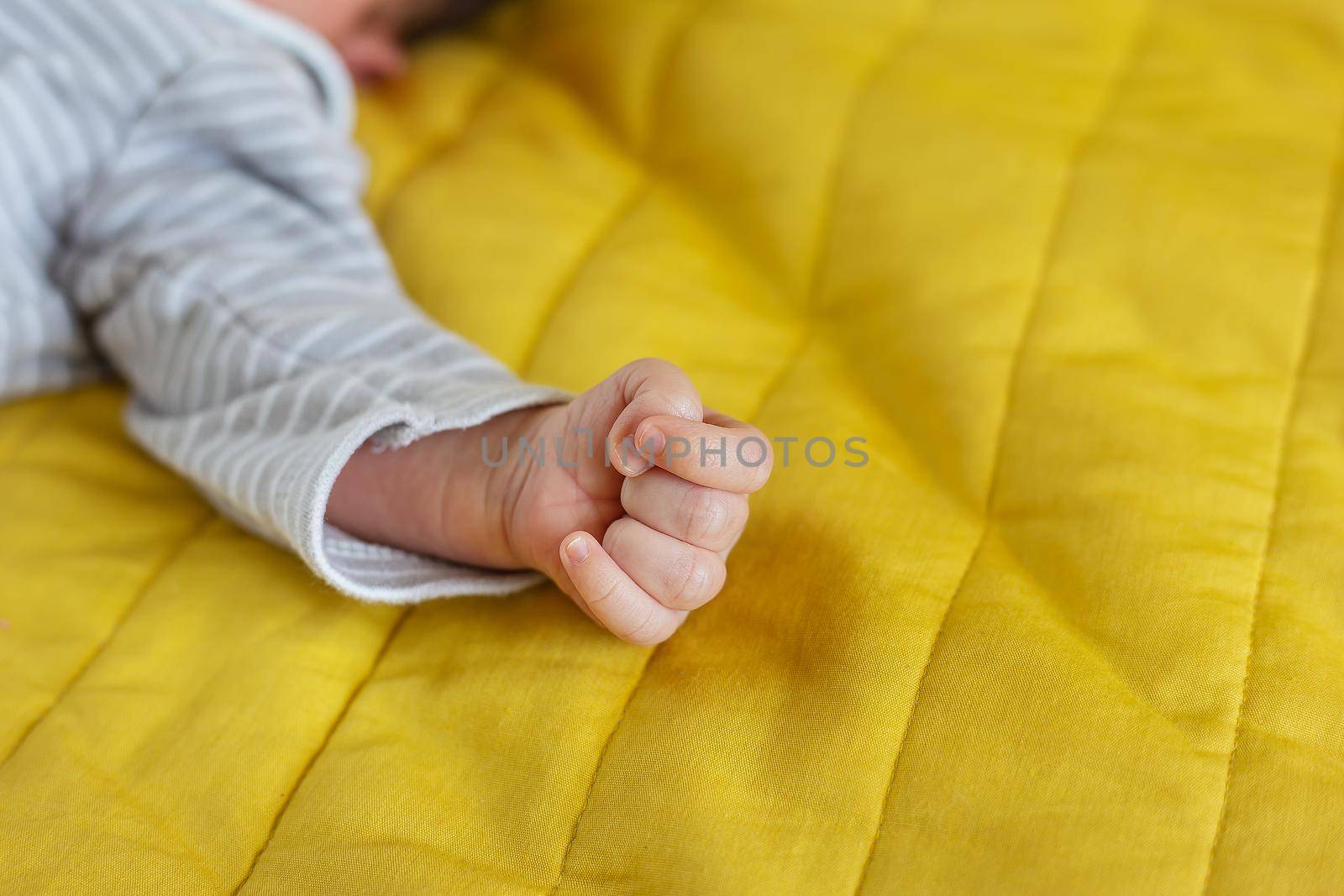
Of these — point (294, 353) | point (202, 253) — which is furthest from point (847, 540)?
point (202, 253)

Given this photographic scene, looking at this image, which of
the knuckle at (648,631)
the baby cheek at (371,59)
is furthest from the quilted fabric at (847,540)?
the baby cheek at (371,59)

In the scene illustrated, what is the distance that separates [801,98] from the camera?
89 cm

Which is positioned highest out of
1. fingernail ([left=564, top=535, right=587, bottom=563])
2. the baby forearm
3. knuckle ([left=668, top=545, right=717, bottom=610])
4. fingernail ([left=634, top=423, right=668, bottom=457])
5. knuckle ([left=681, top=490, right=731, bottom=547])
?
fingernail ([left=634, top=423, right=668, bottom=457])

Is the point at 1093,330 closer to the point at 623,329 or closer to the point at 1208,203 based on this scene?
the point at 1208,203

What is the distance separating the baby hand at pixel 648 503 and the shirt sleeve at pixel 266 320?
0.24 ft

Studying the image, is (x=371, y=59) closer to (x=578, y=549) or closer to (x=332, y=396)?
(x=332, y=396)

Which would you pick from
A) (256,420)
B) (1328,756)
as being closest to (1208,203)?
(1328,756)

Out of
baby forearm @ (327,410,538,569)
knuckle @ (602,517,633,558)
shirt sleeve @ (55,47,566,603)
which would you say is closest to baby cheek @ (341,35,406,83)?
shirt sleeve @ (55,47,566,603)

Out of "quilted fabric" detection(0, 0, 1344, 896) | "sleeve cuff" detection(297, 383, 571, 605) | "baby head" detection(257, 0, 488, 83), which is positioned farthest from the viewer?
"baby head" detection(257, 0, 488, 83)

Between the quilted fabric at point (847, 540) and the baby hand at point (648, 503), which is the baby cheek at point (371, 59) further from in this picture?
the baby hand at point (648, 503)

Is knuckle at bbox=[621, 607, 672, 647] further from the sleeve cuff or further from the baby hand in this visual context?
the sleeve cuff

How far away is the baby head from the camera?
1.00 meters

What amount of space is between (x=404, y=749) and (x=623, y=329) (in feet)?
1.11

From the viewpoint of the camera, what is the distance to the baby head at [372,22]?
100 centimetres
